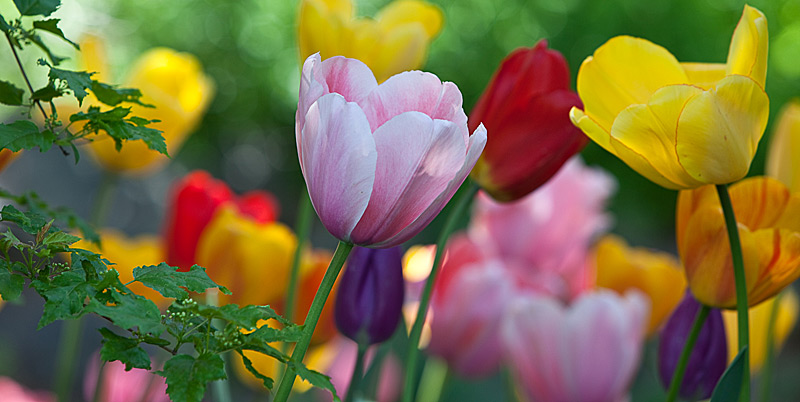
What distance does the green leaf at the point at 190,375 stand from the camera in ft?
0.70

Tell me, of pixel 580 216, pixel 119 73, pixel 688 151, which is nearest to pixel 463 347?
pixel 580 216

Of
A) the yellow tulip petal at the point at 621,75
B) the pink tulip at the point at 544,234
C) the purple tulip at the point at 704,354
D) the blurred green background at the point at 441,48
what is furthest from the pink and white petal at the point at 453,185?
the blurred green background at the point at 441,48

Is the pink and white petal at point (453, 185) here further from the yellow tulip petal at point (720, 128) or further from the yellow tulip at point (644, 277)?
the yellow tulip at point (644, 277)

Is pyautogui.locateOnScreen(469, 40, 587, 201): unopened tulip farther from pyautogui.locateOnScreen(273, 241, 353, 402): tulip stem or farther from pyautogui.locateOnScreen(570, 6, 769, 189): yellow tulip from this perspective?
pyautogui.locateOnScreen(273, 241, 353, 402): tulip stem

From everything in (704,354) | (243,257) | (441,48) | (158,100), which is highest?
(158,100)

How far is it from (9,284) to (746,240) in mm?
295

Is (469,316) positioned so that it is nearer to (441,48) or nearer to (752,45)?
(752,45)

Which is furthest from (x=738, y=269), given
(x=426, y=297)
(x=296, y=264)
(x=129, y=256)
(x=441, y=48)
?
(x=441, y=48)

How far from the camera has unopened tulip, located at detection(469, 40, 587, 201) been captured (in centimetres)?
39

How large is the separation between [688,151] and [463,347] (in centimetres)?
34

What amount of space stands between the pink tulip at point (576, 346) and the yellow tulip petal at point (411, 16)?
209 millimetres

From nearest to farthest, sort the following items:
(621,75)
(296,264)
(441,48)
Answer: (621,75) < (296,264) < (441,48)

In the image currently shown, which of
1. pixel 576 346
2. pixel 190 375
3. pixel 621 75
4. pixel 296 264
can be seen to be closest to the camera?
pixel 190 375

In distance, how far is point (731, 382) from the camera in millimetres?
309
